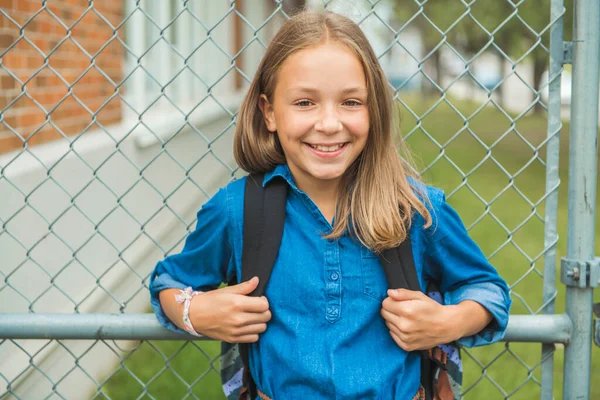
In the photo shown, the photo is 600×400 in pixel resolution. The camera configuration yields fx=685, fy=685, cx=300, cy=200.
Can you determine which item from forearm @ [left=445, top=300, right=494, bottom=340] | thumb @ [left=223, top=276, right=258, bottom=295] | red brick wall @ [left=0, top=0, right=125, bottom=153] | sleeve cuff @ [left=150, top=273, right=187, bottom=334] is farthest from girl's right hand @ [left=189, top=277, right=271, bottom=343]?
red brick wall @ [left=0, top=0, right=125, bottom=153]

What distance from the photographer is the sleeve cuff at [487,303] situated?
5.72 ft

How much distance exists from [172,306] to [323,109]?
2.15 feet

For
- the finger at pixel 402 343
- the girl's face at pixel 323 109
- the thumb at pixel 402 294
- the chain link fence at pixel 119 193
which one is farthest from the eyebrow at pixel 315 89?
the finger at pixel 402 343

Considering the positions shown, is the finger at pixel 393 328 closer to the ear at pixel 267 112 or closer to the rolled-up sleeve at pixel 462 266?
the rolled-up sleeve at pixel 462 266

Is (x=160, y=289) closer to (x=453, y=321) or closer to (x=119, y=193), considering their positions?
(x=453, y=321)

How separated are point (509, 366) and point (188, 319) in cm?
260

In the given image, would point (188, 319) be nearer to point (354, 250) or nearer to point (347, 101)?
point (354, 250)

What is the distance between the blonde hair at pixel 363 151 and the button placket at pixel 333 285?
52 millimetres

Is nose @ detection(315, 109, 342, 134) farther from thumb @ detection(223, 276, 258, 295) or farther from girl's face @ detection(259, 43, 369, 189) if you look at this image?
thumb @ detection(223, 276, 258, 295)

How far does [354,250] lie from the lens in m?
1.75

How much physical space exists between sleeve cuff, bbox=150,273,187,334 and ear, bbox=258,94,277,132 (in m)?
0.49

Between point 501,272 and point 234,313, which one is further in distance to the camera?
point 501,272

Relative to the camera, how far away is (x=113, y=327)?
1.96 m

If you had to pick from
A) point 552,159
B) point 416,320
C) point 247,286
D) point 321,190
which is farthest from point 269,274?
point 552,159
